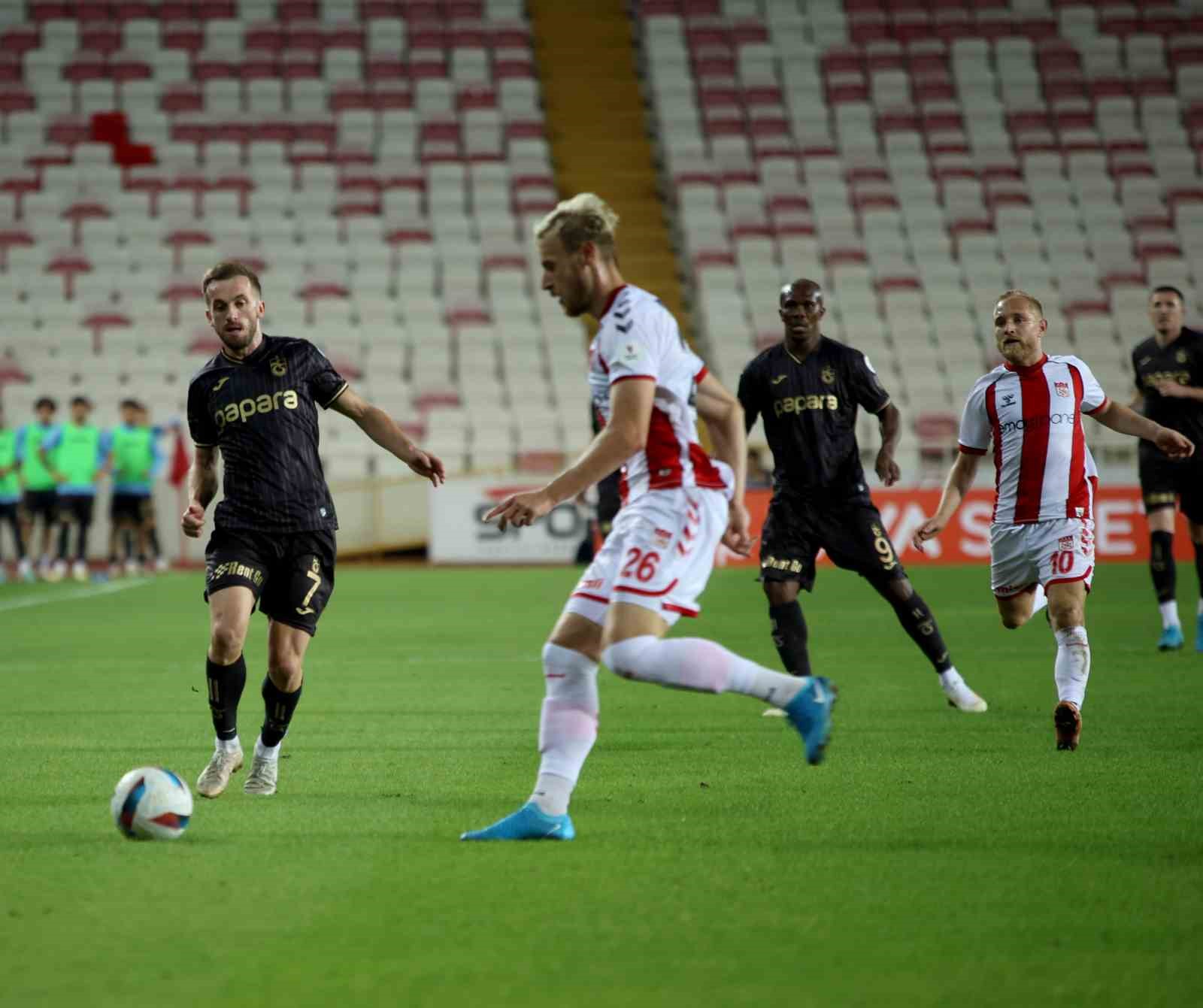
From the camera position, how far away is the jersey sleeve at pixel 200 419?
605cm

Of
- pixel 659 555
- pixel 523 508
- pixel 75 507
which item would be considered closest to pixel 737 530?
pixel 659 555

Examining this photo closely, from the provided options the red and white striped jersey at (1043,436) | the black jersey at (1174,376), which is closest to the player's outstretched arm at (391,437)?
the red and white striped jersey at (1043,436)

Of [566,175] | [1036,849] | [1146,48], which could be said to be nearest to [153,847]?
[1036,849]

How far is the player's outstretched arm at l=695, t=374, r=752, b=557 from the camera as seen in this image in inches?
199

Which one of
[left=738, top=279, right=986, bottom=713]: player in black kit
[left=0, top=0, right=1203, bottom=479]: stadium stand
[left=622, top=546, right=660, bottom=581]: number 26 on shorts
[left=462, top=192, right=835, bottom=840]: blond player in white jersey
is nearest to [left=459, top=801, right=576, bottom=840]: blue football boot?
[left=462, top=192, right=835, bottom=840]: blond player in white jersey

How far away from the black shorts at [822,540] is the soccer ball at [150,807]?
3816mm

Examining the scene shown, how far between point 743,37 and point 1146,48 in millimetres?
7944

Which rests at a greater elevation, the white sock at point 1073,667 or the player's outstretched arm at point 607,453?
the player's outstretched arm at point 607,453

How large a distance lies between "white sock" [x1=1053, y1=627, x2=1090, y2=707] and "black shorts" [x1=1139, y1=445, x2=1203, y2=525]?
4247mm

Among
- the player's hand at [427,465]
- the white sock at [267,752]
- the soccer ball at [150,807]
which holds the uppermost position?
the player's hand at [427,465]

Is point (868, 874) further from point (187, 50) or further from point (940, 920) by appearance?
point (187, 50)

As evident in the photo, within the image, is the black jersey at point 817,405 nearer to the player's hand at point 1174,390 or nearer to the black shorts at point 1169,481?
the player's hand at point 1174,390

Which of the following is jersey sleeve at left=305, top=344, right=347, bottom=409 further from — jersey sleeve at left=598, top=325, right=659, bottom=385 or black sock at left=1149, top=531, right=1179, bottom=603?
black sock at left=1149, top=531, right=1179, bottom=603

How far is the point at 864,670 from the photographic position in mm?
10172
